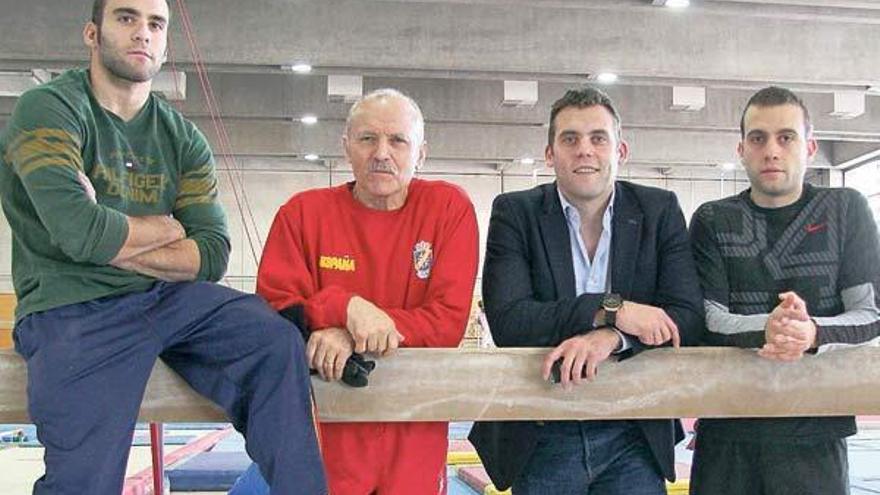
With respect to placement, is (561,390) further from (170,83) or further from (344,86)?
(170,83)

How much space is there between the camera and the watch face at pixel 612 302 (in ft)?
8.71

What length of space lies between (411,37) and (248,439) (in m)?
8.22

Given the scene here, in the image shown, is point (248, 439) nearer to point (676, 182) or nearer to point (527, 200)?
point (527, 200)

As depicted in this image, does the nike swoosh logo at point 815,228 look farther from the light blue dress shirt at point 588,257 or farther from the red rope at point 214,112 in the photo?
the red rope at point 214,112

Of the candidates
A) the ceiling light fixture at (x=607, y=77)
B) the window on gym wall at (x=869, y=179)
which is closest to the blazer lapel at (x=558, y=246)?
the ceiling light fixture at (x=607, y=77)

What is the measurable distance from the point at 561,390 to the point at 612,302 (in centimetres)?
33

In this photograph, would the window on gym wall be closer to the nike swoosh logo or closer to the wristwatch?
the nike swoosh logo

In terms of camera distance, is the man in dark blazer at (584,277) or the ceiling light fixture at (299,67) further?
the ceiling light fixture at (299,67)

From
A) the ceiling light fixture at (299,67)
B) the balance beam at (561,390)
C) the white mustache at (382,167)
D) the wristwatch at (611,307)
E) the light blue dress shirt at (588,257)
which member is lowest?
the balance beam at (561,390)

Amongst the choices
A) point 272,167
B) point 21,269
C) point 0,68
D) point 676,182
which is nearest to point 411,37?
point 0,68

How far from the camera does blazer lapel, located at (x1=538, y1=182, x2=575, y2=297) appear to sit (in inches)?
115

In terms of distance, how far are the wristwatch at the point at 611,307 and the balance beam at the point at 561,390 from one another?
20 cm

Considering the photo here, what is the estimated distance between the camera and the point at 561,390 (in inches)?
109

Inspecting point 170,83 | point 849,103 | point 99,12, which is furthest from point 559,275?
point 849,103
